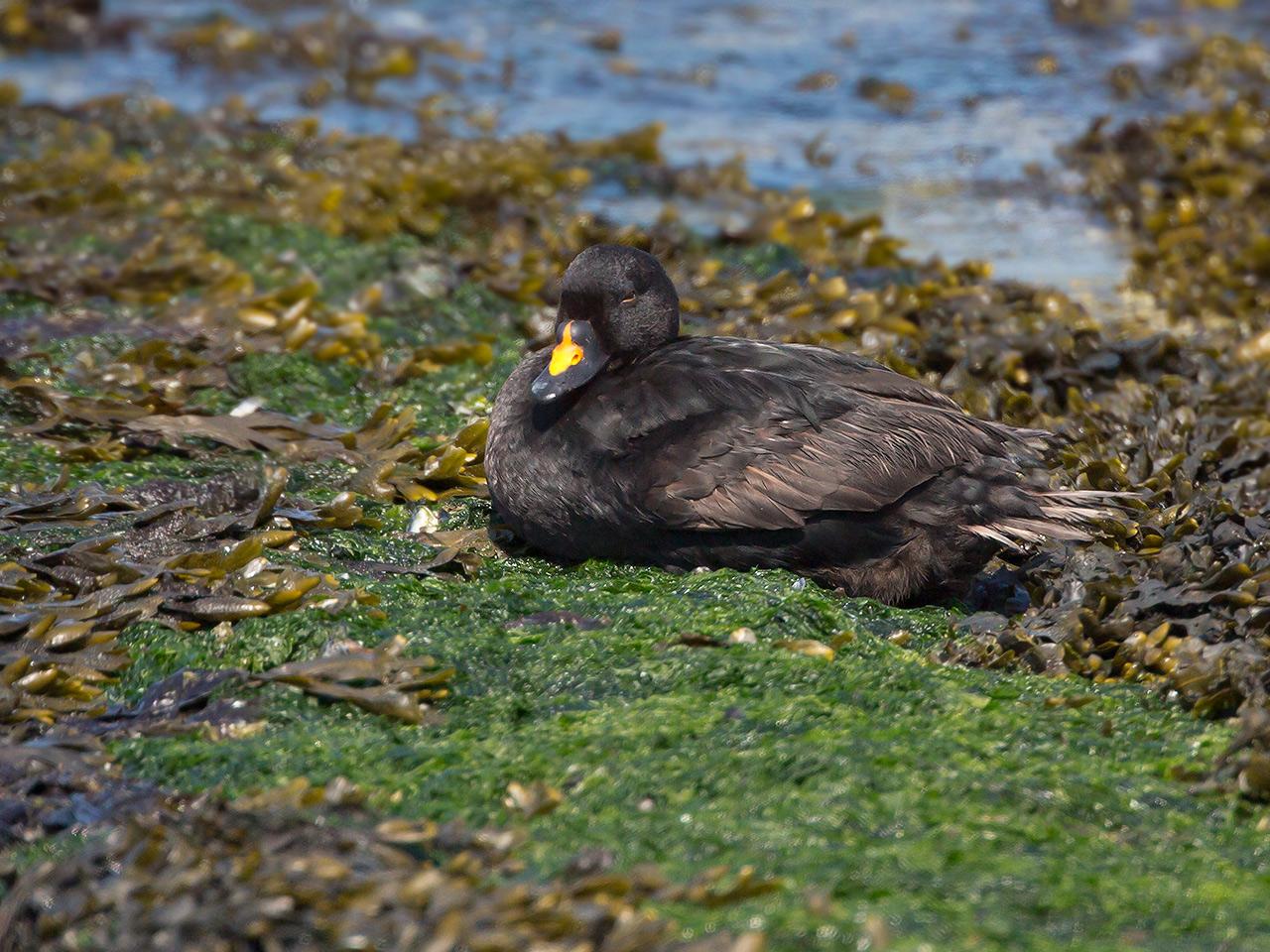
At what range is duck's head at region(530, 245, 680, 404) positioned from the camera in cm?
507

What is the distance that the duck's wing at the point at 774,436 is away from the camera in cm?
455

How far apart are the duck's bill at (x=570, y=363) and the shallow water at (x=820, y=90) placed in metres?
3.87

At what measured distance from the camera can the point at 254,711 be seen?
3773 mm

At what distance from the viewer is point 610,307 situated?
5.12m

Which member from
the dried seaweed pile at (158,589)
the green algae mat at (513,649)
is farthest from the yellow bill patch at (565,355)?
the dried seaweed pile at (158,589)

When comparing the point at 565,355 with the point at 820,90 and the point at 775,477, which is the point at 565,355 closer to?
the point at 775,477

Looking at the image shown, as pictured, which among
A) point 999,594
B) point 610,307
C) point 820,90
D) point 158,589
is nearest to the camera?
point 158,589

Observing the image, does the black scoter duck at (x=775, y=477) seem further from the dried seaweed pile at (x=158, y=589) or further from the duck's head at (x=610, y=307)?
the dried seaweed pile at (x=158, y=589)

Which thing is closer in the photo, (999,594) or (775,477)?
(775,477)

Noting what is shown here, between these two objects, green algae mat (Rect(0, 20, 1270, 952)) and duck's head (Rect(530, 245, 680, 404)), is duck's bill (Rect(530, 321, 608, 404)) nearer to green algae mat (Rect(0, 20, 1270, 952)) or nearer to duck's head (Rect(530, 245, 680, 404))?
duck's head (Rect(530, 245, 680, 404))

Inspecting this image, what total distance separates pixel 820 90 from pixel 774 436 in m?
7.65

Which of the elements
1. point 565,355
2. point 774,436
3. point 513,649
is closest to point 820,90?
point 565,355

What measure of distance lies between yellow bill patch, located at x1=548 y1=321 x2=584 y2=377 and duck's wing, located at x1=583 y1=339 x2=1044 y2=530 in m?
0.20

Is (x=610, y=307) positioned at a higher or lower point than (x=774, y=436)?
higher
